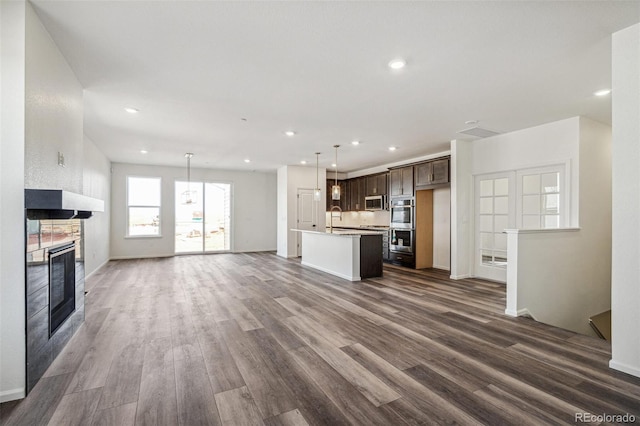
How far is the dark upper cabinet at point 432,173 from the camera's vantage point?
6.46m

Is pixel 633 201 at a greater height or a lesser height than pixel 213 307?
greater

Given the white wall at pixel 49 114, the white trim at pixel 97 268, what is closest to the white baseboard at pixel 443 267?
the white wall at pixel 49 114

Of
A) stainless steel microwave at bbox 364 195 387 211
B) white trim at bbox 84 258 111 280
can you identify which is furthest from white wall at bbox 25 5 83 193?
stainless steel microwave at bbox 364 195 387 211

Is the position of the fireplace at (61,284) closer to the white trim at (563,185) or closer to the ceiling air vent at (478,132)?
the ceiling air vent at (478,132)

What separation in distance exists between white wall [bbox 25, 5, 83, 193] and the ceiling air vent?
18.1 ft

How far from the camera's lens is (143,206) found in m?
8.84

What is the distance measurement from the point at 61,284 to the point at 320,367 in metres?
2.59

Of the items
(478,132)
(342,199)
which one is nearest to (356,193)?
(342,199)

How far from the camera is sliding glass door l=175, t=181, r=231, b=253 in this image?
9328 millimetres

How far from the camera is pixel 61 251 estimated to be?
9.29 ft

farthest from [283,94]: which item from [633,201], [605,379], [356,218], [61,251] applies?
[356,218]

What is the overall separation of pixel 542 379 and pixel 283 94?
12.3 feet

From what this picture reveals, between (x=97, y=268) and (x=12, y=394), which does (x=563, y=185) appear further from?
(x=97, y=268)

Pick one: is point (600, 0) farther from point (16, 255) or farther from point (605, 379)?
point (16, 255)
